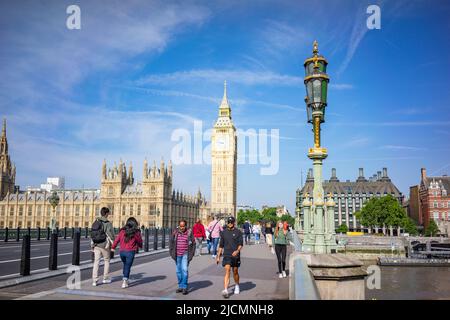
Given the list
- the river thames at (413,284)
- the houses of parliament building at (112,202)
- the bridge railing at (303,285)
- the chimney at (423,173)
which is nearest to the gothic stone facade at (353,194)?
the chimney at (423,173)

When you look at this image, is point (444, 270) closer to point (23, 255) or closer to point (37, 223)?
point (23, 255)

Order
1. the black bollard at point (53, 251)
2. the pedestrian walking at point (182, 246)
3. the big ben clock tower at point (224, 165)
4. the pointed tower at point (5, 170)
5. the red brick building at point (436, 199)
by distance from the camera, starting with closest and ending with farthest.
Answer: the pedestrian walking at point (182, 246)
the black bollard at point (53, 251)
the red brick building at point (436, 199)
the pointed tower at point (5, 170)
the big ben clock tower at point (224, 165)

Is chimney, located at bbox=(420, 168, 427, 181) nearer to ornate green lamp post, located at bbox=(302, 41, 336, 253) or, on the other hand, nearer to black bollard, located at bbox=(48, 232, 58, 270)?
ornate green lamp post, located at bbox=(302, 41, 336, 253)

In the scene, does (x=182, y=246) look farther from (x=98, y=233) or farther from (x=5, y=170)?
(x=5, y=170)

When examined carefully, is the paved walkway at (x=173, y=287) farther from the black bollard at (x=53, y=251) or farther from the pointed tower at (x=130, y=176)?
the pointed tower at (x=130, y=176)

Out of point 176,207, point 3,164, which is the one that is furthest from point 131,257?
point 3,164

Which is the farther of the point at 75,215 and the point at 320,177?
the point at 75,215

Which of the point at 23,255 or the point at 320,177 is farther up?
the point at 320,177

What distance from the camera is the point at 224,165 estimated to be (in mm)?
124312

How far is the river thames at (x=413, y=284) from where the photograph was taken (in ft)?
94.0

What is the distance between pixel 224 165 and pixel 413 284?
90.8 m

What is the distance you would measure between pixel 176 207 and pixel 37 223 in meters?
35.6

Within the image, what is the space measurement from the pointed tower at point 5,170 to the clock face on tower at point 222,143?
2379 inches

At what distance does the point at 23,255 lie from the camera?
37.8ft
